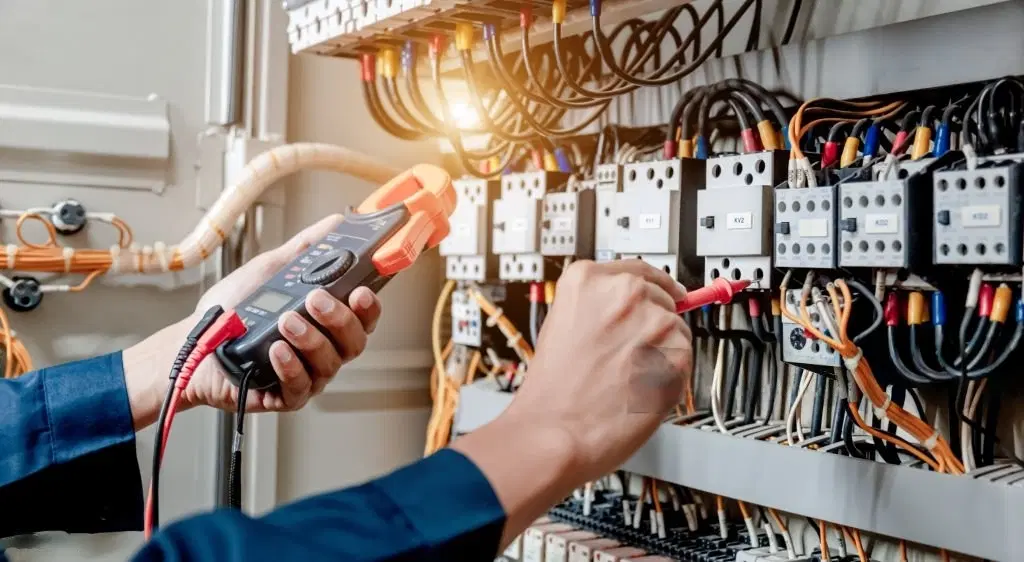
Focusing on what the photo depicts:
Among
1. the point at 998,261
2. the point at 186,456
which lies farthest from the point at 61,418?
the point at 998,261

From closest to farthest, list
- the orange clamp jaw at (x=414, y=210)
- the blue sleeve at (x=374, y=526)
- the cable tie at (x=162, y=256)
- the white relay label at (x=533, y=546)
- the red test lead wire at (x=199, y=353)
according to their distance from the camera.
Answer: the blue sleeve at (x=374, y=526) → the red test lead wire at (x=199, y=353) → the orange clamp jaw at (x=414, y=210) → the white relay label at (x=533, y=546) → the cable tie at (x=162, y=256)

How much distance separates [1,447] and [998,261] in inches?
42.8

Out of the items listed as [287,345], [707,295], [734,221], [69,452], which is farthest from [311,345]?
[734,221]

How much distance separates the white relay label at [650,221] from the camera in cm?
126

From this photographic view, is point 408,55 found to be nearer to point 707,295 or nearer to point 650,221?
point 650,221

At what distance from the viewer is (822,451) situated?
3.58ft

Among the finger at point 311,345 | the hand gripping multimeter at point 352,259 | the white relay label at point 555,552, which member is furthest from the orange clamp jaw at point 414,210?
the white relay label at point 555,552

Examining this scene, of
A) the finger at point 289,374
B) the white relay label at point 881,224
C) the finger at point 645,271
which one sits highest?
the white relay label at point 881,224

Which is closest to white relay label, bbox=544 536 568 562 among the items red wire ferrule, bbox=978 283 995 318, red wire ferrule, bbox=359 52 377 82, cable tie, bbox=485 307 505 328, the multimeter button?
cable tie, bbox=485 307 505 328

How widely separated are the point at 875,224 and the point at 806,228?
89 millimetres

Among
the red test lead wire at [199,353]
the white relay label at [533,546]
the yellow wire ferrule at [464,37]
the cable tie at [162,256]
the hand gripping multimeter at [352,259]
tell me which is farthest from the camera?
the cable tie at [162,256]

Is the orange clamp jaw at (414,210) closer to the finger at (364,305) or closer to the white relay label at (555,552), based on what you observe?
the finger at (364,305)

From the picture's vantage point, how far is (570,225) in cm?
144

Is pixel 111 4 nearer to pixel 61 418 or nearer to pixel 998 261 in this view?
pixel 61 418
